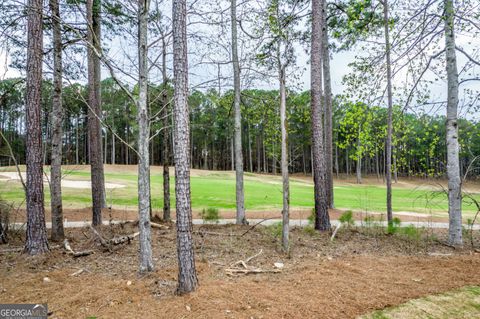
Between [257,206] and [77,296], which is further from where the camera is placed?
[257,206]

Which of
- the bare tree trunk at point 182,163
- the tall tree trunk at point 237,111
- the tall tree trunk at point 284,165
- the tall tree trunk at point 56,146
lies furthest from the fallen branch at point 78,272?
the tall tree trunk at point 237,111

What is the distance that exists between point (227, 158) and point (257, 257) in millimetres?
44884

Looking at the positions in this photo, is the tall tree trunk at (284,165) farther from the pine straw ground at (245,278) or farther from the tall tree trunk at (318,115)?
the tall tree trunk at (318,115)

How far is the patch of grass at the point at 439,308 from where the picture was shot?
316cm

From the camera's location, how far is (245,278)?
13.5 ft

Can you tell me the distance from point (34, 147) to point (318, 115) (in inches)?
237

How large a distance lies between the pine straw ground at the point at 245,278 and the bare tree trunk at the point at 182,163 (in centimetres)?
29

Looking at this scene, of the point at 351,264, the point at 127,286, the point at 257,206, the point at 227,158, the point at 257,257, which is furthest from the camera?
the point at 227,158

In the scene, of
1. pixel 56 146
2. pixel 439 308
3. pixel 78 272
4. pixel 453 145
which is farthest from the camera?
pixel 56 146

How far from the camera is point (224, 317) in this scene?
293 cm

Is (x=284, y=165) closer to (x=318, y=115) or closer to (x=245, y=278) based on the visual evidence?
(x=245, y=278)

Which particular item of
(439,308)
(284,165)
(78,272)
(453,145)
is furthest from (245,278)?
(453,145)

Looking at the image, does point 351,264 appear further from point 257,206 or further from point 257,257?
point 257,206

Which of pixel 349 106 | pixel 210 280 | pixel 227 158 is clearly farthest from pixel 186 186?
pixel 227 158
